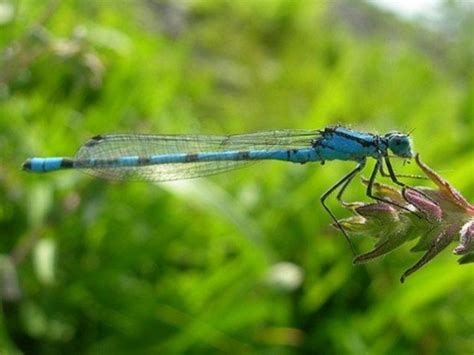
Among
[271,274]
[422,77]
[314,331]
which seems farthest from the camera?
[422,77]

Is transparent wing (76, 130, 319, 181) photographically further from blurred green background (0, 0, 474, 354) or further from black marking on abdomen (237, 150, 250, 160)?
blurred green background (0, 0, 474, 354)

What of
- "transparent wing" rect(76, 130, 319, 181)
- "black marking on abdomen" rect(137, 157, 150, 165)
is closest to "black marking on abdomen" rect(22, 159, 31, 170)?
"transparent wing" rect(76, 130, 319, 181)

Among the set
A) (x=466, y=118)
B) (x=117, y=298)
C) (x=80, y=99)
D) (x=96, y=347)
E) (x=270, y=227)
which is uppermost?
(x=466, y=118)

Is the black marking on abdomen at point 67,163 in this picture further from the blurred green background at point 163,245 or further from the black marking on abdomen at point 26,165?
the blurred green background at point 163,245

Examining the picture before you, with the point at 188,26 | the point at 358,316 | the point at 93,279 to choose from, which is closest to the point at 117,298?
the point at 93,279

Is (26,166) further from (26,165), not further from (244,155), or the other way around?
(244,155)

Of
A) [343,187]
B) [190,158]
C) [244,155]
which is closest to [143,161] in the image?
[190,158]

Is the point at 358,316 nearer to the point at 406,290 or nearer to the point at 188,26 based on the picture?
the point at 406,290

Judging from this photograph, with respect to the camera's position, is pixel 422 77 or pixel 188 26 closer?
pixel 422 77

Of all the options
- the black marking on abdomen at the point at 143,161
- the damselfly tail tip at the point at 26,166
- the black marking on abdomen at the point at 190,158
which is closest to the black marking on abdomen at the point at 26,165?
the damselfly tail tip at the point at 26,166
